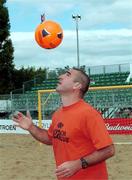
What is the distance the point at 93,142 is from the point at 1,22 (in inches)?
1484

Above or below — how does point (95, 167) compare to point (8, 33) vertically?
below

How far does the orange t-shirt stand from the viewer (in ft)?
9.94

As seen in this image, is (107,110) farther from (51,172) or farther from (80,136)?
(80,136)

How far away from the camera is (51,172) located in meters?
8.18

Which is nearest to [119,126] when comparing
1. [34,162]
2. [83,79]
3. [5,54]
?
[34,162]

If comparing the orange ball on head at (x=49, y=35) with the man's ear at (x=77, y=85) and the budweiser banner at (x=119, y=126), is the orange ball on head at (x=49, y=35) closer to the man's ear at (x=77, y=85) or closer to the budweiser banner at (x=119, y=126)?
the budweiser banner at (x=119, y=126)

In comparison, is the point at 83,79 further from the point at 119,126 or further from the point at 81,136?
the point at 119,126

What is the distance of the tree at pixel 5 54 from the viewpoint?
129 feet

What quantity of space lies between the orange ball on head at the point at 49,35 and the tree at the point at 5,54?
27.6 metres

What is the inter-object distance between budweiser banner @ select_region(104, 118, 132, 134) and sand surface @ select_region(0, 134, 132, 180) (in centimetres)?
34

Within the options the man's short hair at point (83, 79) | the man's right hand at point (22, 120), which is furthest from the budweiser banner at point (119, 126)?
the man's short hair at point (83, 79)

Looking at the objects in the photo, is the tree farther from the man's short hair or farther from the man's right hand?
the man's short hair

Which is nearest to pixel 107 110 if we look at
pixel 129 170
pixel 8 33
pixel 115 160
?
pixel 115 160

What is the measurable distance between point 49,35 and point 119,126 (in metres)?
4.13
